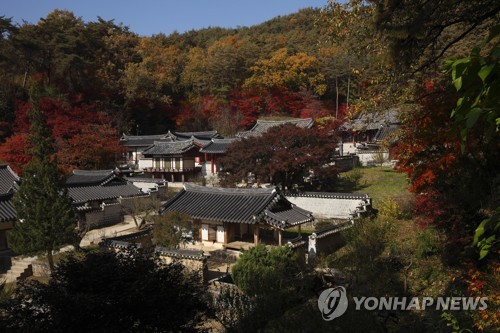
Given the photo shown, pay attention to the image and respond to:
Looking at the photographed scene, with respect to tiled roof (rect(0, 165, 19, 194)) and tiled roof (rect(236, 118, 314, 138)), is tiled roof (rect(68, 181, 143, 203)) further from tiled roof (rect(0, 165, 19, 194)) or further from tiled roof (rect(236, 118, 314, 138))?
tiled roof (rect(236, 118, 314, 138))

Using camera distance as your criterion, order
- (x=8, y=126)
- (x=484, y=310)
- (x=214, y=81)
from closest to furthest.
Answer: (x=484, y=310) < (x=8, y=126) < (x=214, y=81)

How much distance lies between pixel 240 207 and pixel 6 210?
1246 cm

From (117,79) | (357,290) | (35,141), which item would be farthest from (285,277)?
(117,79)

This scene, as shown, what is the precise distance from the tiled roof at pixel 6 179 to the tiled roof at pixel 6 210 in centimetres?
344

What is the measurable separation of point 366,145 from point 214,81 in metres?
24.9

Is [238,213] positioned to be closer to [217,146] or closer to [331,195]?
[331,195]

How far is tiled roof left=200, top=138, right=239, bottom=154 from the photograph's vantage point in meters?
36.2

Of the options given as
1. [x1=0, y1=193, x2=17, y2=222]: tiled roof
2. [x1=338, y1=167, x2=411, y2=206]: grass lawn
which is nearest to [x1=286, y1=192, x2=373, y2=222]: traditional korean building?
[x1=338, y1=167, x2=411, y2=206]: grass lawn

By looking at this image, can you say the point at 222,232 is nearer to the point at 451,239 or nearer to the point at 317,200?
the point at 317,200

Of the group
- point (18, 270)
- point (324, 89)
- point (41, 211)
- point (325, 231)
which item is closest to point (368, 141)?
point (324, 89)

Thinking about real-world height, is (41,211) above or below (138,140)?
below

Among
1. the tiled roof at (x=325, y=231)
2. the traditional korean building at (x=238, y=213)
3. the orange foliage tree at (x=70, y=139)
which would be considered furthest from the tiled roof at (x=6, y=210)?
the tiled roof at (x=325, y=231)

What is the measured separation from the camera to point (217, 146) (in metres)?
37.2

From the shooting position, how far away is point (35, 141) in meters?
17.2
